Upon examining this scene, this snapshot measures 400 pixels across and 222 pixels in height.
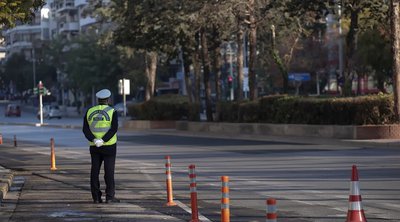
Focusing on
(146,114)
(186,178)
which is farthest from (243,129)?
(186,178)

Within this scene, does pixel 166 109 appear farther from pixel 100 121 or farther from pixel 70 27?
pixel 70 27

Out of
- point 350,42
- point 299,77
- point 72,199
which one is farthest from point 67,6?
point 72,199

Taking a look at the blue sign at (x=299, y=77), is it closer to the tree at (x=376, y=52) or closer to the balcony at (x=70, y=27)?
the tree at (x=376, y=52)

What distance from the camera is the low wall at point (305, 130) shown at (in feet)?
87.8

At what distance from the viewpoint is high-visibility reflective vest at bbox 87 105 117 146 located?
12.2 m

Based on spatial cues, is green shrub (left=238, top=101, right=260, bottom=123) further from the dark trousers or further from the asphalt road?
the dark trousers

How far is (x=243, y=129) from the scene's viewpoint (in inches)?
1372

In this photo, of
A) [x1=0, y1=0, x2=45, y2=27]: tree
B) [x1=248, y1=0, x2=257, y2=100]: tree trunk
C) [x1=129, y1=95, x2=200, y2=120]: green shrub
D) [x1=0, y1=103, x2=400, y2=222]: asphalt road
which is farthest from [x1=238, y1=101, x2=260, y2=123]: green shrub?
[x1=0, y1=0, x2=45, y2=27]: tree

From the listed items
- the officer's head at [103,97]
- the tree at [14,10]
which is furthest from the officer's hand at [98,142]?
the tree at [14,10]

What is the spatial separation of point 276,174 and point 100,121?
21.6 ft

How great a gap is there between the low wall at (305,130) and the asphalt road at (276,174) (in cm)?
100

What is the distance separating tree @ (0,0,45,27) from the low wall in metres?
15.4

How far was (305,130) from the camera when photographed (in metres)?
30.4

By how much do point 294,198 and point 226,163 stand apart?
788 centimetres
